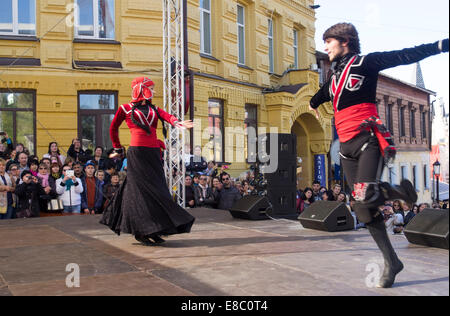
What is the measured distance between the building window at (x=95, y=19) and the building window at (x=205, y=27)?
3.00m

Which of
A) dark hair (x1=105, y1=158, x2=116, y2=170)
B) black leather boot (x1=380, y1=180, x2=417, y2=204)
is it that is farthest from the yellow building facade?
black leather boot (x1=380, y1=180, x2=417, y2=204)

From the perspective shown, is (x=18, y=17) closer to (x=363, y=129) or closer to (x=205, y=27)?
(x=205, y=27)

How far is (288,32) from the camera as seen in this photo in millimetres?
17875

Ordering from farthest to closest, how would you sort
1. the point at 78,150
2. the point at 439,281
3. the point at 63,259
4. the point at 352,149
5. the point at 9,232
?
the point at 78,150
the point at 9,232
the point at 63,259
the point at 352,149
the point at 439,281

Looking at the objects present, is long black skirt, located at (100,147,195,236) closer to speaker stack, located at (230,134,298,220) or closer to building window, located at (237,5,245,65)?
speaker stack, located at (230,134,298,220)

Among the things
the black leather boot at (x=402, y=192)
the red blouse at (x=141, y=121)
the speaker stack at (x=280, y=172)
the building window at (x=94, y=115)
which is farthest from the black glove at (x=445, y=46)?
the building window at (x=94, y=115)

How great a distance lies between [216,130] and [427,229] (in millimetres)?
10758

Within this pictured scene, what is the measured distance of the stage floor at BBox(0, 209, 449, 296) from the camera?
344 centimetres

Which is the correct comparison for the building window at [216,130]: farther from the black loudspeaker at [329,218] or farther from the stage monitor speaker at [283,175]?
the black loudspeaker at [329,218]

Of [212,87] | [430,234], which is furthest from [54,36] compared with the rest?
[430,234]

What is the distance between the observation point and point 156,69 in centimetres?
1358

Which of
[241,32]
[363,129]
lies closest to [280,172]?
[363,129]

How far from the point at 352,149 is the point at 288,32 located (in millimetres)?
15085

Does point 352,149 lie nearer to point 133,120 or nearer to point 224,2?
point 133,120
